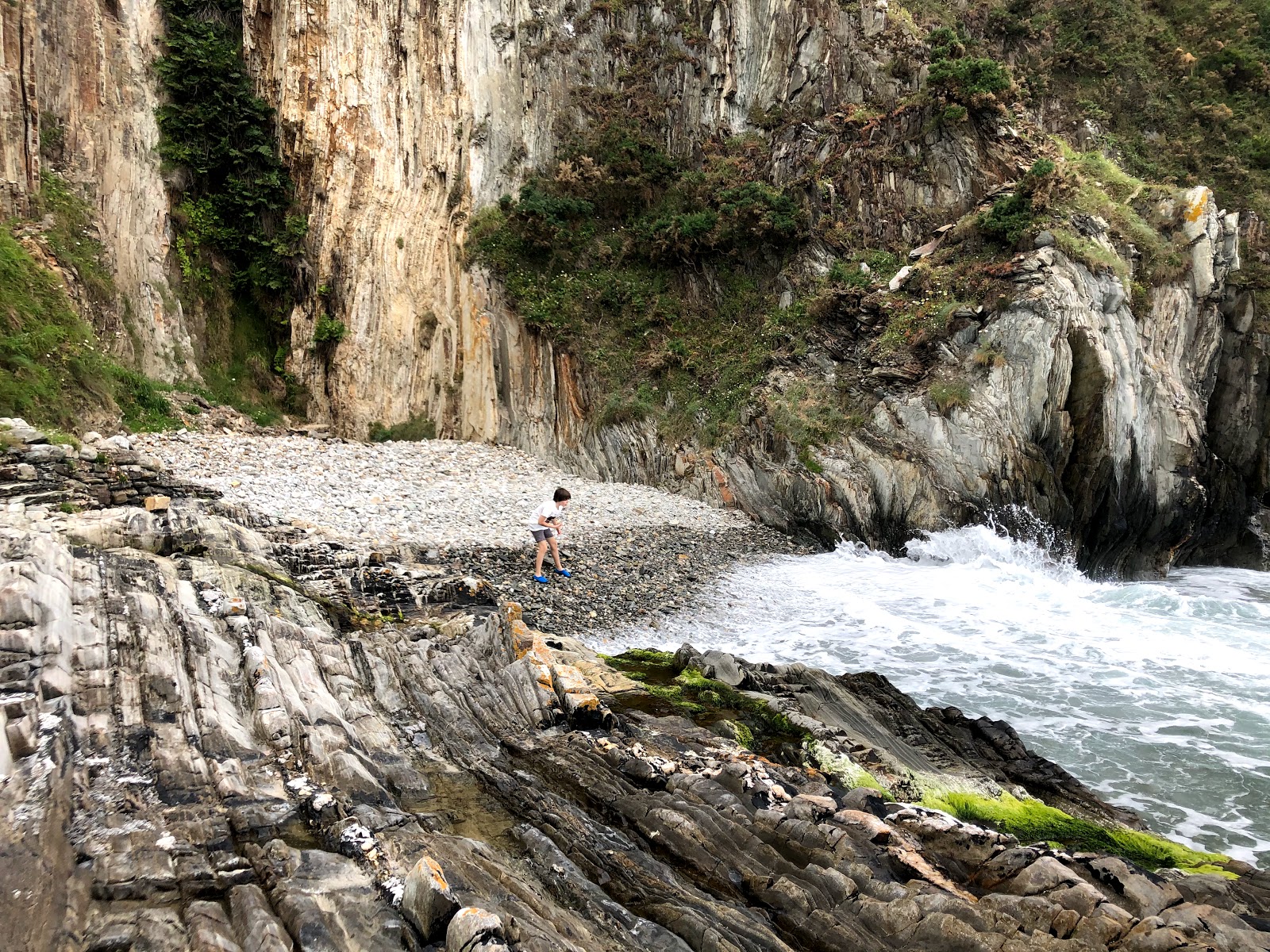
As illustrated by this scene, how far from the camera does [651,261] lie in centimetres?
2108

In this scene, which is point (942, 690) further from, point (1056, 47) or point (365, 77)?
point (1056, 47)

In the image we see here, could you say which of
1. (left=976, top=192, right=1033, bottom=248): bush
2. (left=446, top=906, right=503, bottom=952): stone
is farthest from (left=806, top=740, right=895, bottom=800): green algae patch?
(left=976, top=192, right=1033, bottom=248): bush

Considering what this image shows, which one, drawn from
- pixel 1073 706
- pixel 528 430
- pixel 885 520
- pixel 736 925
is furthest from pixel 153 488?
pixel 885 520

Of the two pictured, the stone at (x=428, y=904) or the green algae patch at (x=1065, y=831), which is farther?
the green algae patch at (x=1065, y=831)

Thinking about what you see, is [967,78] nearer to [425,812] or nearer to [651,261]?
[651,261]

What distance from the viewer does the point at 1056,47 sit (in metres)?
22.8

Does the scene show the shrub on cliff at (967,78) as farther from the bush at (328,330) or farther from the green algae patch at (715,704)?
the bush at (328,330)

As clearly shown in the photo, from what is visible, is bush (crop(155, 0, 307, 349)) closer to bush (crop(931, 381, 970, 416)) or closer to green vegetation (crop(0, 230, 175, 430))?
green vegetation (crop(0, 230, 175, 430))

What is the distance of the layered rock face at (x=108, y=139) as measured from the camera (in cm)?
1558

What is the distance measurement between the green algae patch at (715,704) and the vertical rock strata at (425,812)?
23 cm

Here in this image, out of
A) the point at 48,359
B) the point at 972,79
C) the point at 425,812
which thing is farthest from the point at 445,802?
the point at 972,79

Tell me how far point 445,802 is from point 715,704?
130 inches

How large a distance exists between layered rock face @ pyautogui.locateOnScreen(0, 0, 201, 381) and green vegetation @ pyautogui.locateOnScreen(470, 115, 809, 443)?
8601 mm

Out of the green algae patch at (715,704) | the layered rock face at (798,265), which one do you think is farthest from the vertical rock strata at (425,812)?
the layered rock face at (798,265)
